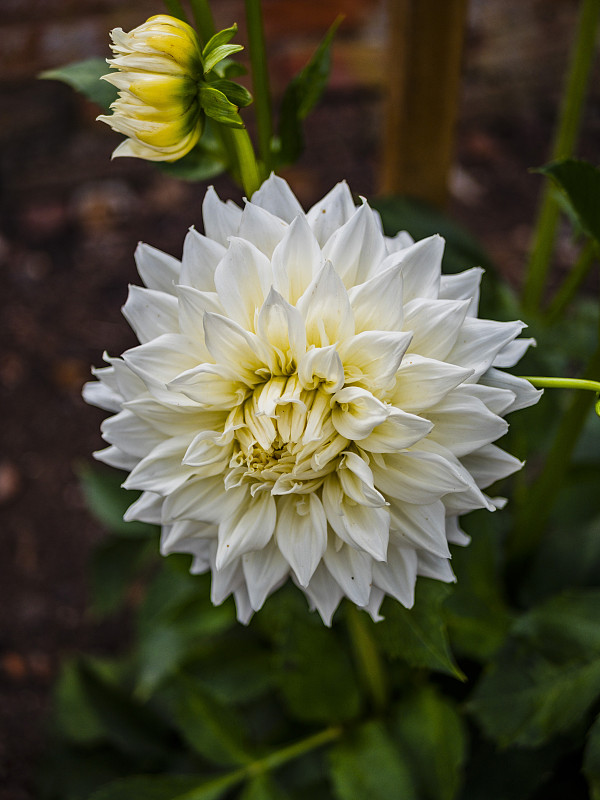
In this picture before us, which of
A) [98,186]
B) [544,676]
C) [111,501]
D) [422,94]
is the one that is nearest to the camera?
[544,676]

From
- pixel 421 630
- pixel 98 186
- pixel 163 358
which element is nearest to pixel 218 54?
pixel 163 358

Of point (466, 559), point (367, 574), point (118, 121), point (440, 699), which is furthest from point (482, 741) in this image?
point (118, 121)

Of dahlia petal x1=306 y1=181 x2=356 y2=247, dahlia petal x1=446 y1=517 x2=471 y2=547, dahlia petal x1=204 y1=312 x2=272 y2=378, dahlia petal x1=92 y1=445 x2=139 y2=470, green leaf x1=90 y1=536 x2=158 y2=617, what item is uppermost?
dahlia petal x1=306 y1=181 x2=356 y2=247

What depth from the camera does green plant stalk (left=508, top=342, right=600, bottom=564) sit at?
76cm

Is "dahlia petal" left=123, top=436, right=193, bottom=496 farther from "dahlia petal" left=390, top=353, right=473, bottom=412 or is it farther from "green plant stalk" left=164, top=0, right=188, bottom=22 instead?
"green plant stalk" left=164, top=0, right=188, bottom=22

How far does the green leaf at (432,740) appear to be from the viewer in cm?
86

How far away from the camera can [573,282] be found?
2.85 feet

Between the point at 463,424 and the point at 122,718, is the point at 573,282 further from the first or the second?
the point at 122,718

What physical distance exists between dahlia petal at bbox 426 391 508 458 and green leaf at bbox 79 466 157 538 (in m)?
0.60

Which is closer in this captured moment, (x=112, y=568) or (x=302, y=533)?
(x=302, y=533)

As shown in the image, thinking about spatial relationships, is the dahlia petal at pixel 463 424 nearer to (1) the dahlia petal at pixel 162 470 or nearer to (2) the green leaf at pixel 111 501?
(1) the dahlia petal at pixel 162 470

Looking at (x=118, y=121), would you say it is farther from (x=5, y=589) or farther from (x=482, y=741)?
(x=5, y=589)

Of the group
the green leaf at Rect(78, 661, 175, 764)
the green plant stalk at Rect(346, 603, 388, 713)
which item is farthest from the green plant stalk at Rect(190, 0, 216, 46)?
the green leaf at Rect(78, 661, 175, 764)

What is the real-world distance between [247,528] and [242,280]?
175mm
